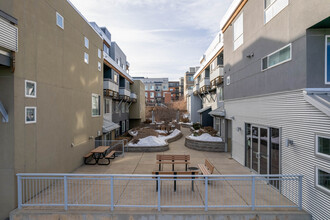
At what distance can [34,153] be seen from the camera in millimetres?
6898

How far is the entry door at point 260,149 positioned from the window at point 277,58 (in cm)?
291

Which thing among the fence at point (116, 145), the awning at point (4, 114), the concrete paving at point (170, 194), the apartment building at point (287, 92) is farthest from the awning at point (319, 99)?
the fence at point (116, 145)

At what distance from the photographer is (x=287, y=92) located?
270 inches

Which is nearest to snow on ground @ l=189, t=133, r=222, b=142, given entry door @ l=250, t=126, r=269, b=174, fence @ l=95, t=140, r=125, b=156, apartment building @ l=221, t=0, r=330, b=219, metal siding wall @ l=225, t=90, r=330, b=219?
apartment building @ l=221, t=0, r=330, b=219

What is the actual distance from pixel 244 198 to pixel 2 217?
8179 millimetres

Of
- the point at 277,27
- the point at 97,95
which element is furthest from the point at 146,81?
the point at 277,27

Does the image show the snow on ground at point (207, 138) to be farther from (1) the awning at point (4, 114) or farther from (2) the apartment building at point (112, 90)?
(1) the awning at point (4, 114)

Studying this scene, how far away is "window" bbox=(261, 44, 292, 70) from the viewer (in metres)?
6.87

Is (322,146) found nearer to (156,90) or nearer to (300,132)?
(300,132)

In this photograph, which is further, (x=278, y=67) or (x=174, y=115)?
(x=174, y=115)

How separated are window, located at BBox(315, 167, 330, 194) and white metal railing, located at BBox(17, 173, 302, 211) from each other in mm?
511

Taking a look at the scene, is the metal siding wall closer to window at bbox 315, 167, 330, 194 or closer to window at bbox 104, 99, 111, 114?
window at bbox 315, 167, 330, 194

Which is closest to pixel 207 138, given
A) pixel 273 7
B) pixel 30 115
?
pixel 273 7

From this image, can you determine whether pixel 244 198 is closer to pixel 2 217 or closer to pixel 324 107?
pixel 324 107
